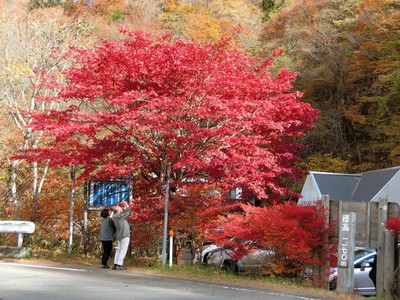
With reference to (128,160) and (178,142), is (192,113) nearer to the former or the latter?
(178,142)

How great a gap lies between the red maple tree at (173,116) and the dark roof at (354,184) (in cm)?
960

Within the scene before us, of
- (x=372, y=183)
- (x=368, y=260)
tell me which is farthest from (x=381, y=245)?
(x=372, y=183)

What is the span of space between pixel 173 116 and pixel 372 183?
43.8ft

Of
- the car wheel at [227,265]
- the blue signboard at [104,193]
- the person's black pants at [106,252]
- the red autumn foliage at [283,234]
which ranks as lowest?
the car wheel at [227,265]

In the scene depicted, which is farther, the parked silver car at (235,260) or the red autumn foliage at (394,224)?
the parked silver car at (235,260)

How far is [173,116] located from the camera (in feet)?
40.8

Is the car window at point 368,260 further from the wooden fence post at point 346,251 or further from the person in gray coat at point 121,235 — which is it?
the person in gray coat at point 121,235

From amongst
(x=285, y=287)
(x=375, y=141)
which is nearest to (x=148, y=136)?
(x=285, y=287)

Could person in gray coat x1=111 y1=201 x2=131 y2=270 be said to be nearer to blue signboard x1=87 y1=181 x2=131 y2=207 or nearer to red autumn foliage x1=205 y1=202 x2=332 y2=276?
red autumn foliage x1=205 y1=202 x2=332 y2=276

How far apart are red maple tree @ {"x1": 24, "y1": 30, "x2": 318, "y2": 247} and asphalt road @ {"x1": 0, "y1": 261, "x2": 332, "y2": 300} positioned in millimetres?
2755

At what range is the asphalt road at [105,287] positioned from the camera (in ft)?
27.0

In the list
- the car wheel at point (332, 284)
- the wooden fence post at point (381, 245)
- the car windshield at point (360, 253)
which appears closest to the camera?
the wooden fence post at point (381, 245)

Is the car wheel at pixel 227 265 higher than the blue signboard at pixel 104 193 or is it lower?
lower

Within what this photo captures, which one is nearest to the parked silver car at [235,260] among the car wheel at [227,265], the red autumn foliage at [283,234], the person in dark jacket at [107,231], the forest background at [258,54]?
the car wheel at [227,265]
